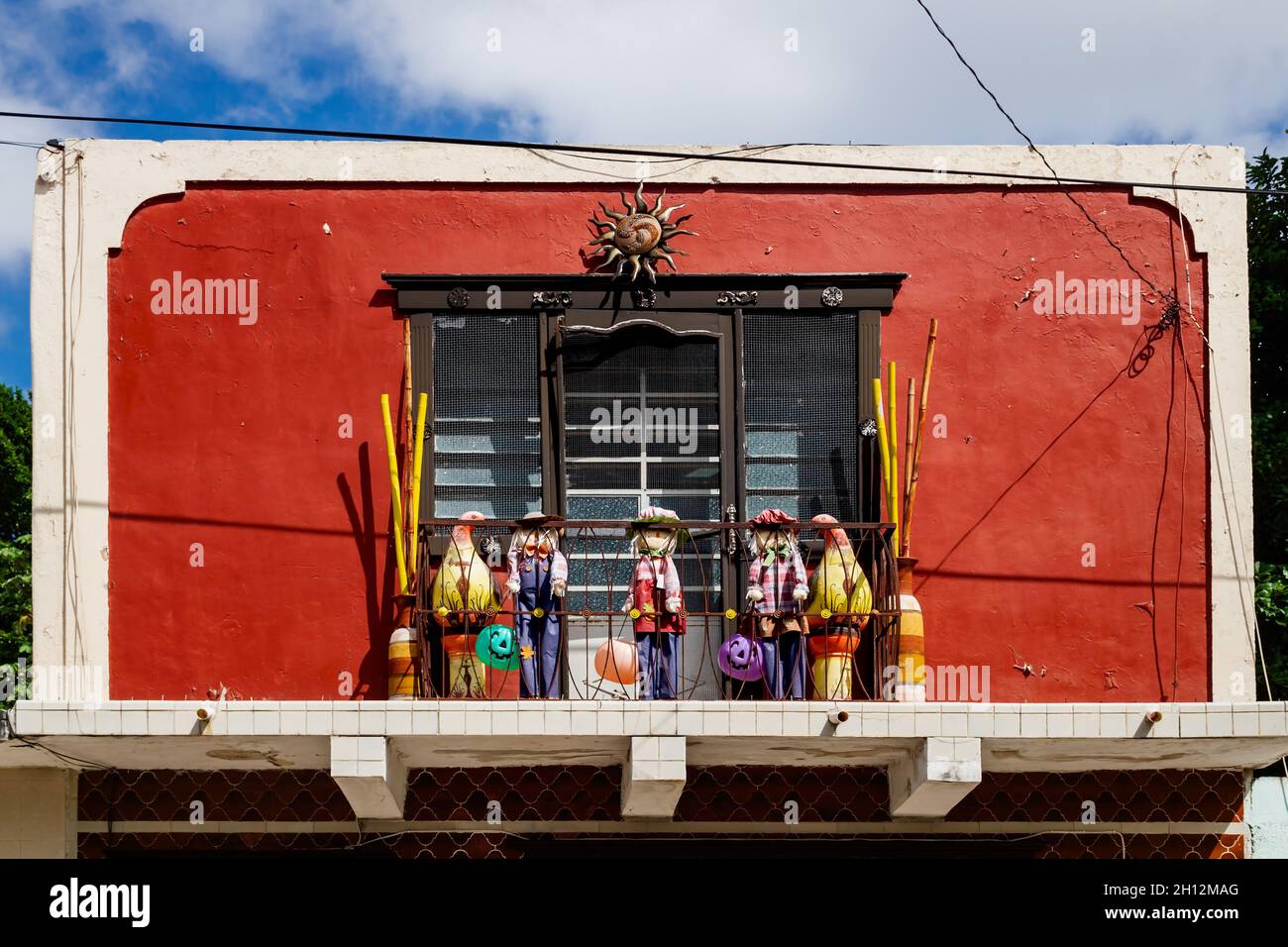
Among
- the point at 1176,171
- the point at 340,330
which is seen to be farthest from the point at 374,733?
the point at 1176,171

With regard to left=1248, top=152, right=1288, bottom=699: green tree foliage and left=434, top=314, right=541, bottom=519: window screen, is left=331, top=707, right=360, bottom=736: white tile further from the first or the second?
left=1248, top=152, right=1288, bottom=699: green tree foliage

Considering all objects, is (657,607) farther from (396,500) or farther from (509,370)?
(509,370)

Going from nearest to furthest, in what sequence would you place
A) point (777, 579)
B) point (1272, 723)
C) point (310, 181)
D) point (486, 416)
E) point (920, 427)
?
point (1272, 723) < point (777, 579) < point (920, 427) < point (486, 416) < point (310, 181)

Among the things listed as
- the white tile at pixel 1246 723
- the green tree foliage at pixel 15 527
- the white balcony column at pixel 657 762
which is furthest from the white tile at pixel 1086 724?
the green tree foliage at pixel 15 527

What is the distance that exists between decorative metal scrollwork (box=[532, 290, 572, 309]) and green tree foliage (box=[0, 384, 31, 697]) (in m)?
12.1

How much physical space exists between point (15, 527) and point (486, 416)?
17.5m

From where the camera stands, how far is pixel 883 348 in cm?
1171

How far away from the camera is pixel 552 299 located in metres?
Answer: 11.7

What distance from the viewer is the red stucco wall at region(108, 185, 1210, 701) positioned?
37.1 ft

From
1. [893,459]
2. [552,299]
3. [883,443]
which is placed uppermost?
[552,299]

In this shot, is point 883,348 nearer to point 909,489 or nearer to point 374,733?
point 909,489

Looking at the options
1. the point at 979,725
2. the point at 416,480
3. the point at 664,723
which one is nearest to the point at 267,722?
the point at 416,480

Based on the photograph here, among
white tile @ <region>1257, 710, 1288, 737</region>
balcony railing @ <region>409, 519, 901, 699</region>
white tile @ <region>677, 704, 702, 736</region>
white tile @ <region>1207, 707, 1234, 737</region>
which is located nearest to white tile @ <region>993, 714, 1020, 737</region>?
balcony railing @ <region>409, 519, 901, 699</region>

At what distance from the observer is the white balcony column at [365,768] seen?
9.87 m
